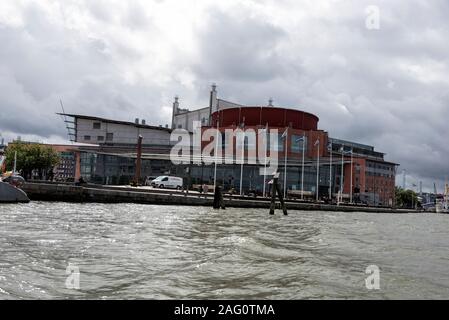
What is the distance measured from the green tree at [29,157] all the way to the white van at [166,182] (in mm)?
40875

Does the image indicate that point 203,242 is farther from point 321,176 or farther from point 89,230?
point 321,176

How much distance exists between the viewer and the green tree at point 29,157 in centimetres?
9338

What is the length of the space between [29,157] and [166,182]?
43102 mm

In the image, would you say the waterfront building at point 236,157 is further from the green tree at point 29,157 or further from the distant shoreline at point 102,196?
the distant shoreline at point 102,196

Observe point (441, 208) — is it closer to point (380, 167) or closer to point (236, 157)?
point (380, 167)

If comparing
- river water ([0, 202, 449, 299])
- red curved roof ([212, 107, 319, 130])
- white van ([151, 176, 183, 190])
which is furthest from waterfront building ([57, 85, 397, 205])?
river water ([0, 202, 449, 299])

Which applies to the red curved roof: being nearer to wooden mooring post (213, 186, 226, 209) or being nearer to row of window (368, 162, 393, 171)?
row of window (368, 162, 393, 171)

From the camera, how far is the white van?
211 ft

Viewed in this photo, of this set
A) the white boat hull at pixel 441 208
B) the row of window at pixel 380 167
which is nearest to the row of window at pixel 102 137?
the row of window at pixel 380 167

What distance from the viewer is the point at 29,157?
309ft

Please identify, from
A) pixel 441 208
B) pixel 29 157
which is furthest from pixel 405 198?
pixel 29 157

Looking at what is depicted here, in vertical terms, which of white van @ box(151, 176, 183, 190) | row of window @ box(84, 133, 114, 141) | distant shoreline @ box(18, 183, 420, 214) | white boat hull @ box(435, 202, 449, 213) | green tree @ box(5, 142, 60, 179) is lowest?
white boat hull @ box(435, 202, 449, 213)

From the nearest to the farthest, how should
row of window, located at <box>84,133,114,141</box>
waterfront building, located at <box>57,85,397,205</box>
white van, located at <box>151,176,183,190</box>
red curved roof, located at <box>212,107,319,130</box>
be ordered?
white van, located at <box>151,176,183,190</box> → waterfront building, located at <box>57,85,397,205</box> → red curved roof, located at <box>212,107,319,130</box> → row of window, located at <box>84,133,114,141</box>

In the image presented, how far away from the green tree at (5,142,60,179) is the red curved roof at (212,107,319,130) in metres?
37.2
